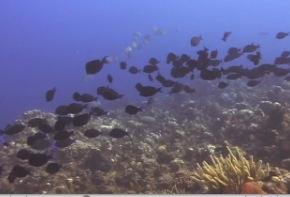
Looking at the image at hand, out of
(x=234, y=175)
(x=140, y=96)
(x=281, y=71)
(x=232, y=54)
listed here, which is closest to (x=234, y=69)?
(x=232, y=54)

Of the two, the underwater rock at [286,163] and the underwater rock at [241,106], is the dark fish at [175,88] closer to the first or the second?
the underwater rock at [286,163]

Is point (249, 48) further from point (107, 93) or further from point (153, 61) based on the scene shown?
point (107, 93)

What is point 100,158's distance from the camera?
19.5 ft

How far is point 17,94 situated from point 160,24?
105 inches

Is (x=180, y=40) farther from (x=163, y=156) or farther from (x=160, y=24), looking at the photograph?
(x=163, y=156)

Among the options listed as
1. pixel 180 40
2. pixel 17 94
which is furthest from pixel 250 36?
pixel 17 94

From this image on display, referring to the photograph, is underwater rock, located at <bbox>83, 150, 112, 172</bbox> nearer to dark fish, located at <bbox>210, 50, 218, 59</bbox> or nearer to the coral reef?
the coral reef

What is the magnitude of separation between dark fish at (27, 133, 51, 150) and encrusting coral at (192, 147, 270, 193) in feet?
5.64

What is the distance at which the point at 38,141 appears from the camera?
5344 mm

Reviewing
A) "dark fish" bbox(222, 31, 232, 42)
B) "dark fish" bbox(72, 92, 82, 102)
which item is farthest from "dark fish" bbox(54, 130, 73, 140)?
"dark fish" bbox(222, 31, 232, 42)

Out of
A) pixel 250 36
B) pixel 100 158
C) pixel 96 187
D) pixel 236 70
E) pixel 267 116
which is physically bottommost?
pixel 96 187

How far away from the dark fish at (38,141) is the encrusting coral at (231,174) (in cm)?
172

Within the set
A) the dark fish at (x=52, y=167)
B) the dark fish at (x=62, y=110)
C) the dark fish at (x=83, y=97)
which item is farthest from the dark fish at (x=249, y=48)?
the dark fish at (x=52, y=167)

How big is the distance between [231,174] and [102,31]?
125 inches
